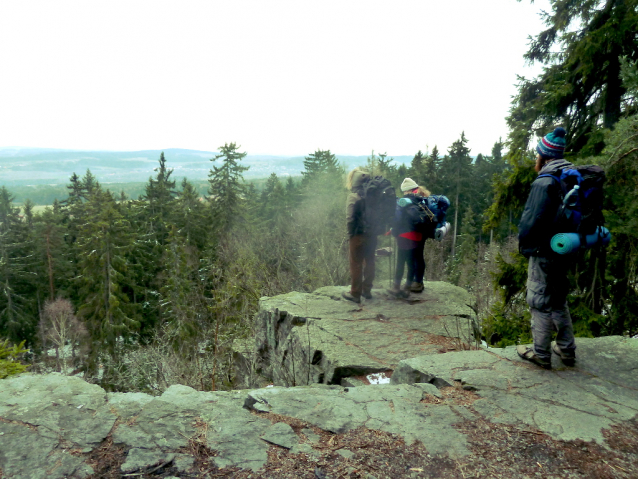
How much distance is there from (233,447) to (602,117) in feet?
26.4

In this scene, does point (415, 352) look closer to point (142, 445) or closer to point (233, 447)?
point (233, 447)

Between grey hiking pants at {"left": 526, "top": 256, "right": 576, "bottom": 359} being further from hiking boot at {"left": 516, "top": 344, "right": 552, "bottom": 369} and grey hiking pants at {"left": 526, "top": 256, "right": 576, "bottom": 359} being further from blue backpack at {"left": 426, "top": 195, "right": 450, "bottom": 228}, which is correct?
blue backpack at {"left": 426, "top": 195, "right": 450, "bottom": 228}

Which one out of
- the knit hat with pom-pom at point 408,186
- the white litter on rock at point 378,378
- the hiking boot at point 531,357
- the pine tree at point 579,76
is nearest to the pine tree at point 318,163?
the pine tree at point 579,76

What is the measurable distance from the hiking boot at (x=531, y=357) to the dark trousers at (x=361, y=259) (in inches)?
104

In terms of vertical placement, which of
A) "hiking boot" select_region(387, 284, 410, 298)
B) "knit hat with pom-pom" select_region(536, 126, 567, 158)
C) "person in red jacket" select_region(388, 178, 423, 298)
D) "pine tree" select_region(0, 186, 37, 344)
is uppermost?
"knit hat with pom-pom" select_region(536, 126, 567, 158)

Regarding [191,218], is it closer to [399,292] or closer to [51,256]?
[51,256]

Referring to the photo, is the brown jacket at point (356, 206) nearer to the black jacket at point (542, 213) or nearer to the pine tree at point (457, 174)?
the black jacket at point (542, 213)

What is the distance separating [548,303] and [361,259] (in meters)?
3.00

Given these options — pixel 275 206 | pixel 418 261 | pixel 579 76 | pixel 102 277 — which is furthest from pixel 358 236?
pixel 275 206

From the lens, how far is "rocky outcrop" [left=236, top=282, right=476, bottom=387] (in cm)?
512

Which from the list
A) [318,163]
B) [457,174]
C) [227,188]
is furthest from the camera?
[318,163]

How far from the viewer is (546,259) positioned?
344 cm

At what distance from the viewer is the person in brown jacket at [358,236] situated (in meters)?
5.82

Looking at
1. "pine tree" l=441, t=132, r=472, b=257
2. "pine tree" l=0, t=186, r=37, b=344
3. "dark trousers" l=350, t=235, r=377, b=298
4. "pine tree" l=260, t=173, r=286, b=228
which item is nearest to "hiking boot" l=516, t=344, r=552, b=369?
"dark trousers" l=350, t=235, r=377, b=298
